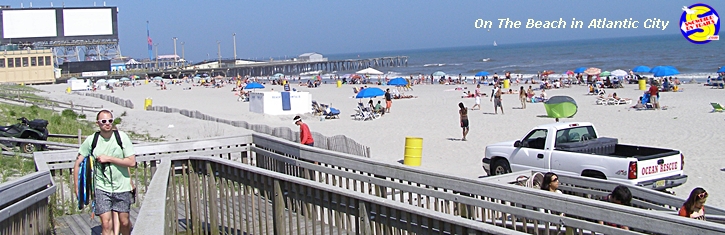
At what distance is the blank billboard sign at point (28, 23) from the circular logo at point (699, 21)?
9444cm

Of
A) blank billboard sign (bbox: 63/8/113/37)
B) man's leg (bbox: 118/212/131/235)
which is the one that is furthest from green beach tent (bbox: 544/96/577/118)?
blank billboard sign (bbox: 63/8/113/37)

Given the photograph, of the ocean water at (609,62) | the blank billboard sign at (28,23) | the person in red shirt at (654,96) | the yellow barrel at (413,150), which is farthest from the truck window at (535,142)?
the blank billboard sign at (28,23)

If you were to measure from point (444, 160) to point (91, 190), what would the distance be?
11.5 metres

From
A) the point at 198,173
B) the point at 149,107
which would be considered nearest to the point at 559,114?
the point at 198,173

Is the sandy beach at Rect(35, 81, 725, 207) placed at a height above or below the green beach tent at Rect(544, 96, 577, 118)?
below

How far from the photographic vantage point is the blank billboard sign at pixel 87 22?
4067 inches

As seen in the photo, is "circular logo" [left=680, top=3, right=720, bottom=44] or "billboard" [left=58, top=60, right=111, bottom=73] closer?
"circular logo" [left=680, top=3, right=720, bottom=44]

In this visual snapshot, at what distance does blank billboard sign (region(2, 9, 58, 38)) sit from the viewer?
99.8m

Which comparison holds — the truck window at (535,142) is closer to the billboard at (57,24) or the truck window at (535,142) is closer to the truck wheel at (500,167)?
the truck wheel at (500,167)

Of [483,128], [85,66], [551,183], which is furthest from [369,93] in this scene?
[85,66]

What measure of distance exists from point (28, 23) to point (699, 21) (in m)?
95.3

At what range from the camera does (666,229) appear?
3.53 meters

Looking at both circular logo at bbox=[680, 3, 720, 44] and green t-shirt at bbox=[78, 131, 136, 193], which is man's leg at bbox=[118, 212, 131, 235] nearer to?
green t-shirt at bbox=[78, 131, 136, 193]

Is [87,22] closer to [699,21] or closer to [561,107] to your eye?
[699,21]
